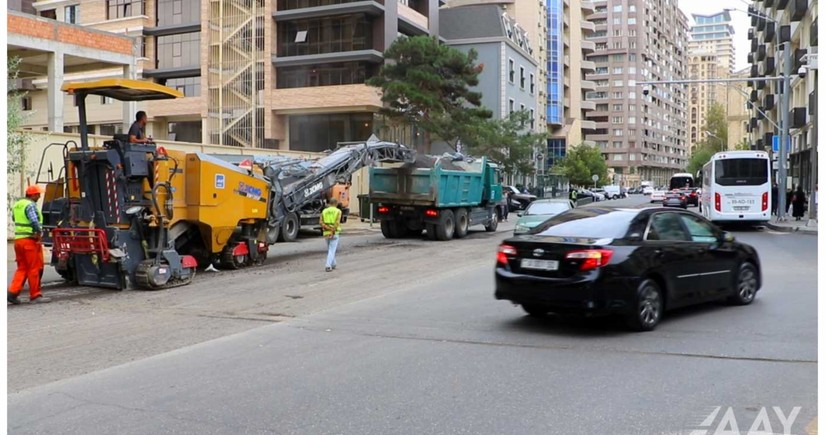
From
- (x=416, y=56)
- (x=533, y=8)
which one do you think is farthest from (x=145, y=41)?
(x=533, y=8)

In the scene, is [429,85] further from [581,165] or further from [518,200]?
[581,165]

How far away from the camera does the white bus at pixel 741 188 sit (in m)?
27.2

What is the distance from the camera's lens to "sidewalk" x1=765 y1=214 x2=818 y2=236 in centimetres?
2659

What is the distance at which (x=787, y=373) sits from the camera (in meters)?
6.83

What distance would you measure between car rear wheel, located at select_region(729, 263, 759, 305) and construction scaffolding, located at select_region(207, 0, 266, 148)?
4345 centimetres

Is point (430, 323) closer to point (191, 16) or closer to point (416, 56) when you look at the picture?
point (416, 56)

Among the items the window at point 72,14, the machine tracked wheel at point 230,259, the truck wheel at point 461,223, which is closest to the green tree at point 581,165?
the window at point 72,14

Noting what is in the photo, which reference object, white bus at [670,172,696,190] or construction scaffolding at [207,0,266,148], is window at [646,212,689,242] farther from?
white bus at [670,172,696,190]

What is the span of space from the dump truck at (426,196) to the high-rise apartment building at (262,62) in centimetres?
2413

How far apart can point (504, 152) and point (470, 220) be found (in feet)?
80.1

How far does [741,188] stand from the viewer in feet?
89.7

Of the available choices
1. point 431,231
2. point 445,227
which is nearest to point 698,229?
point 445,227

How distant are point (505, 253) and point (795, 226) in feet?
74.6

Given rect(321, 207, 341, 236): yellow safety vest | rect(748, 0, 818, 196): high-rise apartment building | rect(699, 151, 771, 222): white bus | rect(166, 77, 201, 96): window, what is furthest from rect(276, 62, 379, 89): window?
rect(321, 207, 341, 236): yellow safety vest
